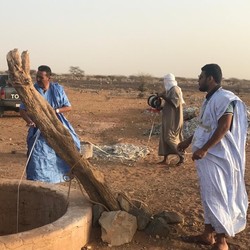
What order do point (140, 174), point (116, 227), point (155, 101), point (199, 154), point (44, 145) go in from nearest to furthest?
point (199, 154)
point (116, 227)
point (44, 145)
point (140, 174)
point (155, 101)

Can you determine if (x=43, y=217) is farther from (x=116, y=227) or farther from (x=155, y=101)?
(x=155, y=101)

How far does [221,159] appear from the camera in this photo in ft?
14.2

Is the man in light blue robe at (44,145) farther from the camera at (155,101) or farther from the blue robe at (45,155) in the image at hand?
the camera at (155,101)

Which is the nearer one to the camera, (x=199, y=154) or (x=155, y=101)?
(x=199, y=154)

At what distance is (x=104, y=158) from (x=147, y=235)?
4.56 metres

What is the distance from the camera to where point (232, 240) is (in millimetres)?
4715

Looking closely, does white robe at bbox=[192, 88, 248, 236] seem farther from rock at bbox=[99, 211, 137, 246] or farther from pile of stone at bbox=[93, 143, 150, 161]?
pile of stone at bbox=[93, 143, 150, 161]

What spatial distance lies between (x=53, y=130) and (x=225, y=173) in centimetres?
172

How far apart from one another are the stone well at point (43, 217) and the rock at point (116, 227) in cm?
16

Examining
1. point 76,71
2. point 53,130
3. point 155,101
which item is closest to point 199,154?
point 53,130

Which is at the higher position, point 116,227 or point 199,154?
point 199,154

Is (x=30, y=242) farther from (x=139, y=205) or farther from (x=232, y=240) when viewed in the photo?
(x=232, y=240)

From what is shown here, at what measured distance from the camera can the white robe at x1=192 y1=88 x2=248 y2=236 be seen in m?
4.29

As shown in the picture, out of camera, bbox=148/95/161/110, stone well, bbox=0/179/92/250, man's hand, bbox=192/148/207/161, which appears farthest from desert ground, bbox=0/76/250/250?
camera, bbox=148/95/161/110
